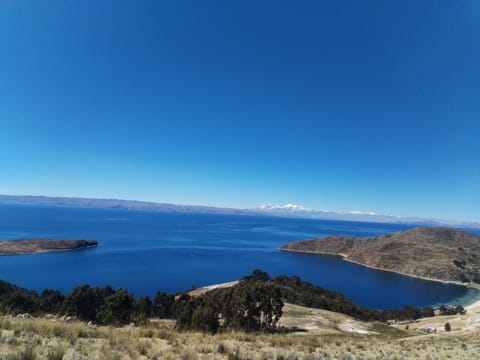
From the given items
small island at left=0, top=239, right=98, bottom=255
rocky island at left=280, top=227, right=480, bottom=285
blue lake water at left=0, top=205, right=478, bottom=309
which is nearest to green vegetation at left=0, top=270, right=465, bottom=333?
blue lake water at left=0, top=205, right=478, bottom=309

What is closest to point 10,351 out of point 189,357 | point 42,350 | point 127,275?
point 42,350

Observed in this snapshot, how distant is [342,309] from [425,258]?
97358 millimetres

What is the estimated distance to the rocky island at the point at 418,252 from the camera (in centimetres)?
11331

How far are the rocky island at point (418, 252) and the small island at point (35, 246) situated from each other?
116021 millimetres

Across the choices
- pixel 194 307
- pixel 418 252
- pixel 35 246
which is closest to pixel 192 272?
pixel 194 307

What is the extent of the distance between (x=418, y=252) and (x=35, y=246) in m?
184

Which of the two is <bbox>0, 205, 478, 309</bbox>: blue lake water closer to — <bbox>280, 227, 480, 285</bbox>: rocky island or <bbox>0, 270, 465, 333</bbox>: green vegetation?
<bbox>280, 227, 480, 285</bbox>: rocky island

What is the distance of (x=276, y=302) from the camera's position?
30578mm

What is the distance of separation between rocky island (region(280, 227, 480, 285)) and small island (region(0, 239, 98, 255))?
116m

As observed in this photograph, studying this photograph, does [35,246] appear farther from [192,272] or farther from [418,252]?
[418,252]

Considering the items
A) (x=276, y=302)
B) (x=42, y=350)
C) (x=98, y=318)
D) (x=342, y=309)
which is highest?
(x=42, y=350)

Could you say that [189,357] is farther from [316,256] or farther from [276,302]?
[316,256]

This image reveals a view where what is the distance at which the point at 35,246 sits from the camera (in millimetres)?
125750

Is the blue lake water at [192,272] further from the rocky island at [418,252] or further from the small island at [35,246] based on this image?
the rocky island at [418,252]
